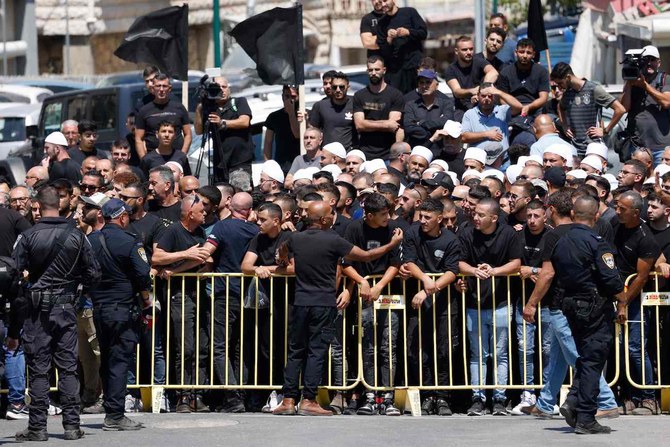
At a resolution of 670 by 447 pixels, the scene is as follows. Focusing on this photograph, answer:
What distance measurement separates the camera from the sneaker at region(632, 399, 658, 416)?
13.9 meters

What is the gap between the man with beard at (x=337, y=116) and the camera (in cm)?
1836

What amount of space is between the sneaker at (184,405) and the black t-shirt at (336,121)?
4886 millimetres

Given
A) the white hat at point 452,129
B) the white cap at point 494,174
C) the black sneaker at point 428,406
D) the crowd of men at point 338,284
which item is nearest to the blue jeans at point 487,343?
the crowd of men at point 338,284

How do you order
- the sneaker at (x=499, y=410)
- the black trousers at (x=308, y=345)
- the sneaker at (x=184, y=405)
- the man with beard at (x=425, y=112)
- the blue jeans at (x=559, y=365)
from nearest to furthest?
the blue jeans at (x=559, y=365) < the black trousers at (x=308, y=345) < the sneaker at (x=499, y=410) < the sneaker at (x=184, y=405) < the man with beard at (x=425, y=112)

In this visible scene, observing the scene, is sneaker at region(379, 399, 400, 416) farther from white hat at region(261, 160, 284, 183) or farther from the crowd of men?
white hat at region(261, 160, 284, 183)

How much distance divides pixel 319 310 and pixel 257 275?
72 cm

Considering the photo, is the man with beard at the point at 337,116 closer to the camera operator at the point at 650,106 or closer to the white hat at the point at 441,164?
the white hat at the point at 441,164

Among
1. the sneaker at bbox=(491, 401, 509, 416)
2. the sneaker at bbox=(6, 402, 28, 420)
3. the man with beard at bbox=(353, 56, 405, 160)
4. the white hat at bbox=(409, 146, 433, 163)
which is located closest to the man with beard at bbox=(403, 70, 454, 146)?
the man with beard at bbox=(353, 56, 405, 160)

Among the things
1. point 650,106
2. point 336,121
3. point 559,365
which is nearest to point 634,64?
point 650,106

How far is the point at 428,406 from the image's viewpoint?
14203 millimetres

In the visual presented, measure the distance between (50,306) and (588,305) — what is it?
161 inches

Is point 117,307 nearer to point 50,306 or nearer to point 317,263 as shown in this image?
point 50,306

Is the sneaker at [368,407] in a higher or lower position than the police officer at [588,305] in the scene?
lower

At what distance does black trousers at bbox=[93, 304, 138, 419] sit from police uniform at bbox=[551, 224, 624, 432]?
11.4ft
